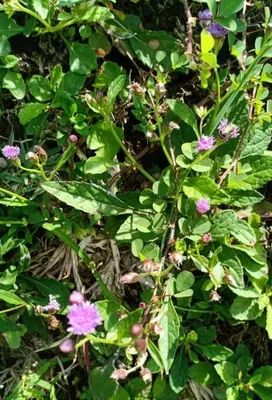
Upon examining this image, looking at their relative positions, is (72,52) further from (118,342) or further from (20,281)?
(118,342)

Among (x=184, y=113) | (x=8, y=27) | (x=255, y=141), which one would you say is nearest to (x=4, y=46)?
(x=8, y=27)

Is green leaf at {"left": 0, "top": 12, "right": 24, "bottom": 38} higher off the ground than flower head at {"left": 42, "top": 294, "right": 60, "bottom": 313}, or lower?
higher

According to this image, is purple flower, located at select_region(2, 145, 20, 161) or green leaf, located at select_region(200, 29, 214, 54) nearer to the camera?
green leaf, located at select_region(200, 29, 214, 54)

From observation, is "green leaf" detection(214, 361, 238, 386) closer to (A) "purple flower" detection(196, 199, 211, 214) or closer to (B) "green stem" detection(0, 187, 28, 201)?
(A) "purple flower" detection(196, 199, 211, 214)

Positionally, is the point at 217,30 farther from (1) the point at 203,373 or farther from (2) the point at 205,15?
(1) the point at 203,373

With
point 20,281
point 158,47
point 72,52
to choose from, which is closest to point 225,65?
point 158,47

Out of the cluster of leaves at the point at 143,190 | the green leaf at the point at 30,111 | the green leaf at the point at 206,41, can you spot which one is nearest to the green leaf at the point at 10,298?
the cluster of leaves at the point at 143,190

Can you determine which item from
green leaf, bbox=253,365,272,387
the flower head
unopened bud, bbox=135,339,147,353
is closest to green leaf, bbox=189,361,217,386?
green leaf, bbox=253,365,272,387

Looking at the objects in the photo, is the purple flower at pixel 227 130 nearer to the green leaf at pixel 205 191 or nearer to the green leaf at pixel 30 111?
the green leaf at pixel 205 191
